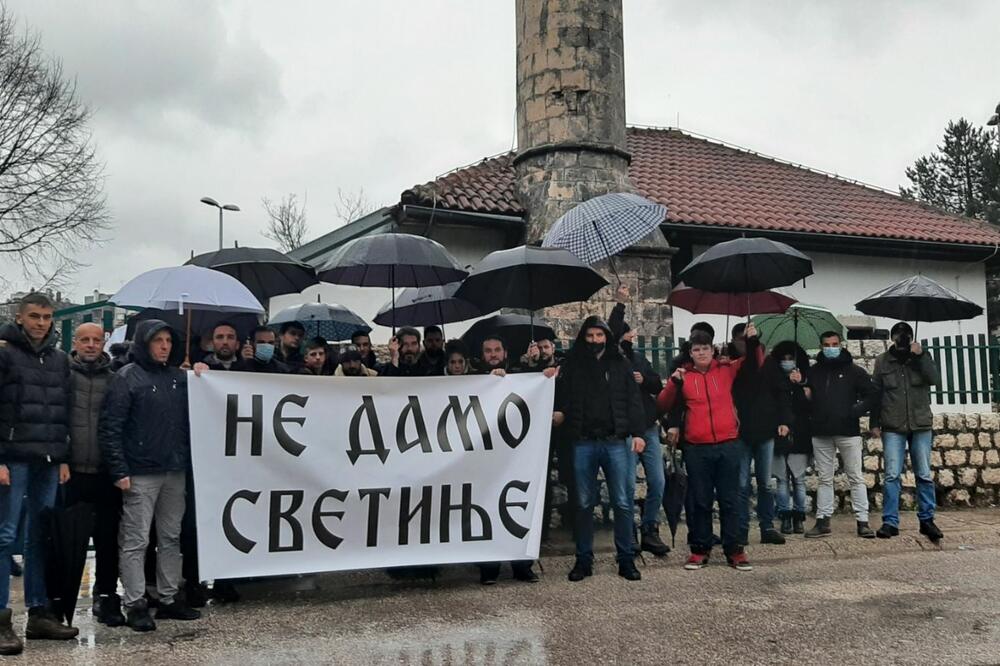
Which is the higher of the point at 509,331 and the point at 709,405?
the point at 509,331

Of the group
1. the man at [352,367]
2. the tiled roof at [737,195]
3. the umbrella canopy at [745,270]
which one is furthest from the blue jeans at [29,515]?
the tiled roof at [737,195]

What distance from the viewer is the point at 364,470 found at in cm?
609

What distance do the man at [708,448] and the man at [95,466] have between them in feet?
13.1

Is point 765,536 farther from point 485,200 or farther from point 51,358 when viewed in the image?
point 485,200

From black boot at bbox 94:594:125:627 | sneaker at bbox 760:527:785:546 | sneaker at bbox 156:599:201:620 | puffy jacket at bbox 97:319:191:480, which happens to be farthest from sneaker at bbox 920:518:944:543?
black boot at bbox 94:594:125:627

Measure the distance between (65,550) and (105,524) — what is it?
338 millimetres

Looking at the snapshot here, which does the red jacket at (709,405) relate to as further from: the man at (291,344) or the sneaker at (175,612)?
the sneaker at (175,612)

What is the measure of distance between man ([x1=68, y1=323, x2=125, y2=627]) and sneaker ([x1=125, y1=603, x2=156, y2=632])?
0.59ft

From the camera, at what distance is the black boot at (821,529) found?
7.80 m

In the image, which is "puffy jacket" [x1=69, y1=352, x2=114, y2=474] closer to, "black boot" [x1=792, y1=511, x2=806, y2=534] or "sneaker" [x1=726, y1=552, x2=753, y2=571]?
"sneaker" [x1=726, y1=552, x2=753, y2=571]

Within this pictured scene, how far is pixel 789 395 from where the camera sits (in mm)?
7812

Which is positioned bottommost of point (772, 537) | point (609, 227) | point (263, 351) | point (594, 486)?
point (772, 537)

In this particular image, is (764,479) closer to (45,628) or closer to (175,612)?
(175,612)

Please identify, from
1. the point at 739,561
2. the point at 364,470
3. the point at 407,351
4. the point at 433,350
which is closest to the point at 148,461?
the point at 364,470
